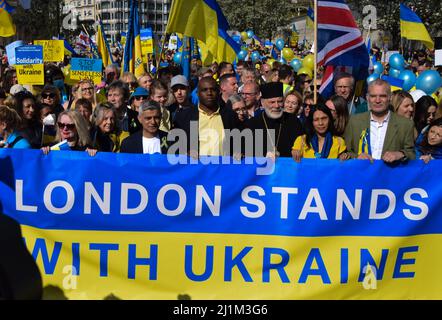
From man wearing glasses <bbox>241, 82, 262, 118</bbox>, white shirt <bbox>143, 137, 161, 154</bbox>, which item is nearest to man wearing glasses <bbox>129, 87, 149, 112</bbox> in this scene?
man wearing glasses <bbox>241, 82, 262, 118</bbox>

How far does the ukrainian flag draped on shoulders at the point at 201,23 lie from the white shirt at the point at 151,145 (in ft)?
11.1

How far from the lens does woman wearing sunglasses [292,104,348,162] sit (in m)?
5.30

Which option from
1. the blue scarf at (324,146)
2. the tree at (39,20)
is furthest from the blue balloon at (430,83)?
the tree at (39,20)

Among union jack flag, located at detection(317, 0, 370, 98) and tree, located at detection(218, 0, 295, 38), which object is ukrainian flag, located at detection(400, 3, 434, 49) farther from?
tree, located at detection(218, 0, 295, 38)

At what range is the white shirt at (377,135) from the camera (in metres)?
5.33

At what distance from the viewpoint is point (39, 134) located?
258 inches

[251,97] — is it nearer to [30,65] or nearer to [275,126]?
[275,126]

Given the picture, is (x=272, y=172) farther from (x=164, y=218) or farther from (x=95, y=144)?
(x=95, y=144)

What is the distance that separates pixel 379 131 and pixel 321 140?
0.49 m

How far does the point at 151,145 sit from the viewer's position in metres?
5.34

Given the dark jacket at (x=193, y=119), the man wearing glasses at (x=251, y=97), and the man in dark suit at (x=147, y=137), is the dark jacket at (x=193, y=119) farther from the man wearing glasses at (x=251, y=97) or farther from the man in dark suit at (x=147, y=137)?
the man wearing glasses at (x=251, y=97)

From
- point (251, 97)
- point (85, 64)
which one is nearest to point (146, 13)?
point (85, 64)

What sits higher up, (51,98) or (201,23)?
(201,23)
